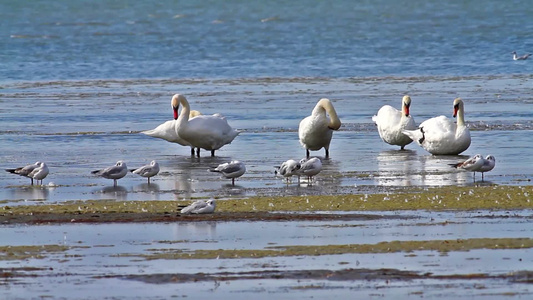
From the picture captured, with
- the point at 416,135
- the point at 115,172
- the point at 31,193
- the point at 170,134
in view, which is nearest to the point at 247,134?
the point at 170,134

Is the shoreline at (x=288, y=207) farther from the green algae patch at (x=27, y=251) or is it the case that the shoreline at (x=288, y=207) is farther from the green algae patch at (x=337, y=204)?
the green algae patch at (x=27, y=251)

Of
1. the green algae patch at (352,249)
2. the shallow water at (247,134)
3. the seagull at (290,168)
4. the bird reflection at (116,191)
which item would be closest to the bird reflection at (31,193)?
the shallow water at (247,134)

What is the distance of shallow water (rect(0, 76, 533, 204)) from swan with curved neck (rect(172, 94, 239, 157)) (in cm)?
34

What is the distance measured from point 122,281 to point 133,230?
264 cm

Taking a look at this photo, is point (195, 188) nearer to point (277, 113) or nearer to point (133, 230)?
point (133, 230)

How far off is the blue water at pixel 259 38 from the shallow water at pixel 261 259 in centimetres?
2917

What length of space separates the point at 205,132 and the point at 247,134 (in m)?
3.23

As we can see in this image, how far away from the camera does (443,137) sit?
2067 cm

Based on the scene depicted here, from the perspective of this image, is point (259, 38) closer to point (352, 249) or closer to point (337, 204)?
point (337, 204)

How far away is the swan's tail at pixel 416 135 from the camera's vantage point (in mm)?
21234

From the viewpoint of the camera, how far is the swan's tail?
69.7 ft

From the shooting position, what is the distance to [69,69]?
156 ft

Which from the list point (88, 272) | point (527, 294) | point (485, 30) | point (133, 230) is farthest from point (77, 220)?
point (485, 30)

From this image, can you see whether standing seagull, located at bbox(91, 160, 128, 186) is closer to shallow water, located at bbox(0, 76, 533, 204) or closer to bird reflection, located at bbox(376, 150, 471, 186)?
shallow water, located at bbox(0, 76, 533, 204)
